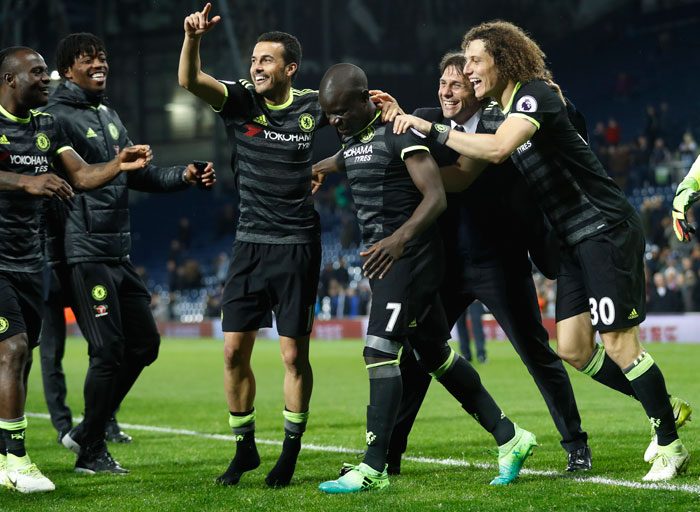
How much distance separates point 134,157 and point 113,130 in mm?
1204

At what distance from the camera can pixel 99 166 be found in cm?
573

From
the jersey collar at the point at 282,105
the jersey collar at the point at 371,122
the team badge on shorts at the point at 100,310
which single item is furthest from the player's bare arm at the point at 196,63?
the team badge on shorts at the point at 100,310

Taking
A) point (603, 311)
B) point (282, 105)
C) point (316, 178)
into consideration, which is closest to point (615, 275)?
point (603, 311)

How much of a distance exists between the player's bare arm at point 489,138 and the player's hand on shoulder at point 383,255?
595 mm

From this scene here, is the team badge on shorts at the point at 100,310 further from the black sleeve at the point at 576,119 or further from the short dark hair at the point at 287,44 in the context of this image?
the black sleeve at the point at 576,119

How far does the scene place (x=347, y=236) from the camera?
1155 inches

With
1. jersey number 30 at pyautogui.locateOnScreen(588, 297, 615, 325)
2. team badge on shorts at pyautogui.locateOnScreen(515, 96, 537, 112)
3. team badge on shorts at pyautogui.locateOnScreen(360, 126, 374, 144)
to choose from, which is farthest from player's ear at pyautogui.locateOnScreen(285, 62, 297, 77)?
jersey number 30 at pyautogui.locateOnScreen(588, 297, 615, 325)

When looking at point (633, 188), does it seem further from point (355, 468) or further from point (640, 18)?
point (355, 468)

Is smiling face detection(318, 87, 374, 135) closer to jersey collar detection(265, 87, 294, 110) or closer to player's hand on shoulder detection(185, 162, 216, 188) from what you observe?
jersey collar detection(265, 87, 294, 110)

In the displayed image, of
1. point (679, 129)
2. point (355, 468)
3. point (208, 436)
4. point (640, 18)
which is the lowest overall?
point (208, 436)

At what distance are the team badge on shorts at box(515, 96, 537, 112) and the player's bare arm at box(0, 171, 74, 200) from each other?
248 cm

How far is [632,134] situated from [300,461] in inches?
1050

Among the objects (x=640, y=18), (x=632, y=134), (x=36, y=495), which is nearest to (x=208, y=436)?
Answer: (x=36, y=495)

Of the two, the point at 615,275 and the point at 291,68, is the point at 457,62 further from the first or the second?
the point at 615,275
